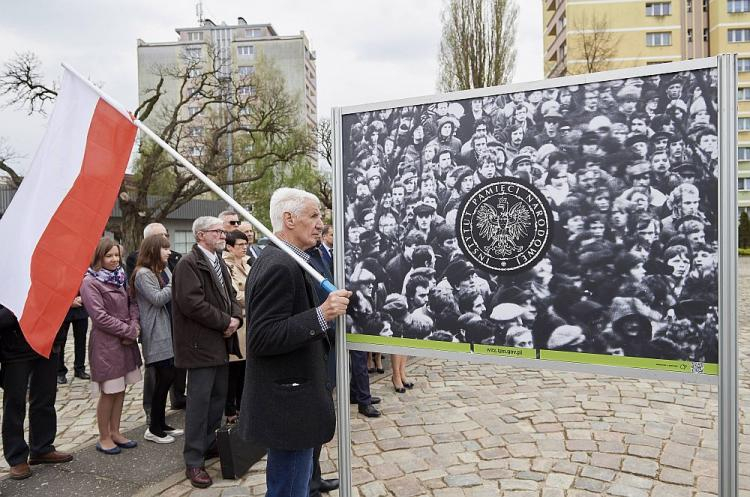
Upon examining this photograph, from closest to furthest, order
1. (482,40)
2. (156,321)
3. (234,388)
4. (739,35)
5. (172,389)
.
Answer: (156,321) → (234,388) → (172,389) → (482,40) → (739,35)

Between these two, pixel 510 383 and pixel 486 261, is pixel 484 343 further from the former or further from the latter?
pixel 510 383

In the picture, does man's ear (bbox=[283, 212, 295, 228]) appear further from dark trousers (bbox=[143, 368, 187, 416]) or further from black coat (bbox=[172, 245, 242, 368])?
dark trousers (bbox=[143, 368, 187, 416])

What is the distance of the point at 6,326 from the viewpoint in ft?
14.4

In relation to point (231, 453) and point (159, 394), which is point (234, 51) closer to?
point (159, 394)

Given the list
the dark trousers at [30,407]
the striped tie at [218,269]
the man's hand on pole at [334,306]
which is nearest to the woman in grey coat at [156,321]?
the striped tie at [218,269]

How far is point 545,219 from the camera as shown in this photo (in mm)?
2604

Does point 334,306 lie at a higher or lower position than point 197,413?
higher

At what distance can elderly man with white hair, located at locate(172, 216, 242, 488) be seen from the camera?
4.52 metres

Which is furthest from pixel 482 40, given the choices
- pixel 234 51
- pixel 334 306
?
pixel 234 51

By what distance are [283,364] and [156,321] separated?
9.97 ft

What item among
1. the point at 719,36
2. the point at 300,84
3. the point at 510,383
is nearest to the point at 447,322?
the point at 510,383

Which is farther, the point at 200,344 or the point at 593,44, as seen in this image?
the point at 593,44

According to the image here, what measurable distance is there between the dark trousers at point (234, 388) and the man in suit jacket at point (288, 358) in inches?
116

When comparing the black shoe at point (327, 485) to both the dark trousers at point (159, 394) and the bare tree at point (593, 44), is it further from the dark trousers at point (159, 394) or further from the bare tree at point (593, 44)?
the bare tree at point (593, 44)
